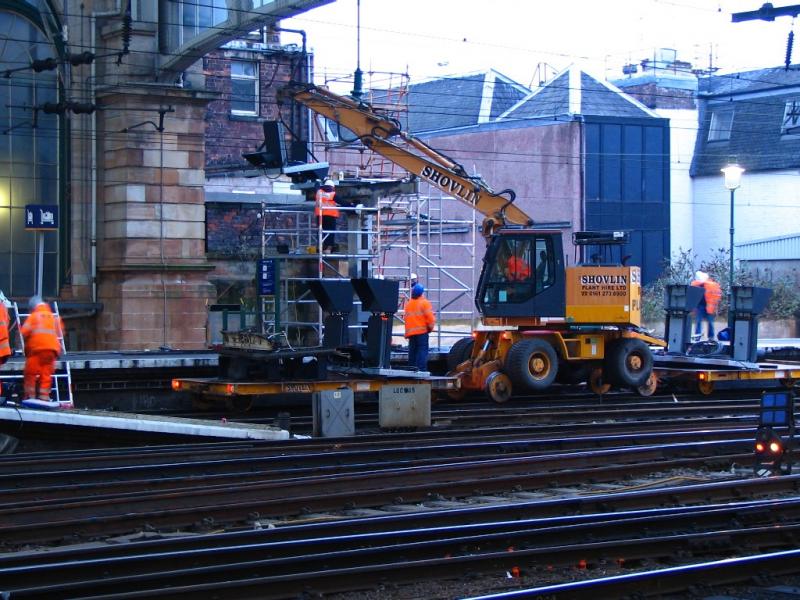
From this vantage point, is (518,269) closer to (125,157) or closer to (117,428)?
(117,428)

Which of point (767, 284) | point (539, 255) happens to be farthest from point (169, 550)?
point (767, 284)

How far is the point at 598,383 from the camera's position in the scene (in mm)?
22078

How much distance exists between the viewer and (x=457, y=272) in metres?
44.6

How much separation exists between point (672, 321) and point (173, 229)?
988 centimetres

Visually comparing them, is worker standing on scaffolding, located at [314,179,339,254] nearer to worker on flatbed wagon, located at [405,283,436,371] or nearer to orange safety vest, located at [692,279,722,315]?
worker on flatbed wagon, located at [405,283,436,371]

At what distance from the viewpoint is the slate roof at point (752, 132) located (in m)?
47.0

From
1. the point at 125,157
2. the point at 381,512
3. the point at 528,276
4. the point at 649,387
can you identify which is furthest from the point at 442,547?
the point at 125,157

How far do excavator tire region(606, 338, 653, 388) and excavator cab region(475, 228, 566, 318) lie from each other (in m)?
1.29

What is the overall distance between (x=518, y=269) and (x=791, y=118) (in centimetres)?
2939

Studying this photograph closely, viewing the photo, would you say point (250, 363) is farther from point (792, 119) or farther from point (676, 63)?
point (676, 63)

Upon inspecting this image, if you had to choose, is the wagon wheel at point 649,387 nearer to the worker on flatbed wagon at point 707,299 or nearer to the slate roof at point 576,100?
the worker on flatbed wagon at point 707,299

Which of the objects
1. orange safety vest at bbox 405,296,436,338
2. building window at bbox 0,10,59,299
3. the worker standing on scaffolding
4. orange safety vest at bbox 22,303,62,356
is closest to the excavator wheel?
orange safety vest at bbox 405,296,436,338

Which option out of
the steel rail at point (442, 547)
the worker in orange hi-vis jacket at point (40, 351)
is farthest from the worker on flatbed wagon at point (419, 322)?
the steel rail at point (442, 547)

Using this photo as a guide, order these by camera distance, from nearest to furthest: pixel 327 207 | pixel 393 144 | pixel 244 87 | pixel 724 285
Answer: pixel 393 144, pixel 327 207, pixel 244 87, pixel 724 285
